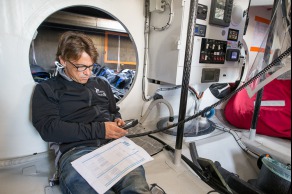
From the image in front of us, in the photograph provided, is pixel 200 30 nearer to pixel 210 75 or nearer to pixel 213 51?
pixel 213 51

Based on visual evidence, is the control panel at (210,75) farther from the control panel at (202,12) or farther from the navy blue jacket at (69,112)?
the navy blue jacket at (69,112)

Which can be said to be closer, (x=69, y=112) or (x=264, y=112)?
(x=69, y=112)

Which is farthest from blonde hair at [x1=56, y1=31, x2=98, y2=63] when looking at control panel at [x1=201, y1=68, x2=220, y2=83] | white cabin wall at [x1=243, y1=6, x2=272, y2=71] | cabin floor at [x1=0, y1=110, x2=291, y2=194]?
white cabin wall at [x1=243, y1=6, x2=272, y2=71]

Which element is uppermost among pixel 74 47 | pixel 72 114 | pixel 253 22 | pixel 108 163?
pixel 253 22

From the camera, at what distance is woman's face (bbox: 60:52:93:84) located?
1022mm

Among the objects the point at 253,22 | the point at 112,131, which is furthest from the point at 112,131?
the point at 253,22

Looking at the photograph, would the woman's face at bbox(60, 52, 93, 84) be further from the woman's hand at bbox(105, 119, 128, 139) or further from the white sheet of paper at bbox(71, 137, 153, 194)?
the white sheet of paper at bbox(71, 137, 153, 194)

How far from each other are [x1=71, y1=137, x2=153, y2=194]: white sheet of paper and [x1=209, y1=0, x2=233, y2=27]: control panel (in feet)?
3.38

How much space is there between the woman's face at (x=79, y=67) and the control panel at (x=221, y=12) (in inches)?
34.9

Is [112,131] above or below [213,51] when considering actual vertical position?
below

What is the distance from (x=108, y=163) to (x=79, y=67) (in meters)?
0.52

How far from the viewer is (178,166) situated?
1199mm

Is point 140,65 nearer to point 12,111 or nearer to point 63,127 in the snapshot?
point 63,127

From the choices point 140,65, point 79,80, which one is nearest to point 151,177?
point 79,80
